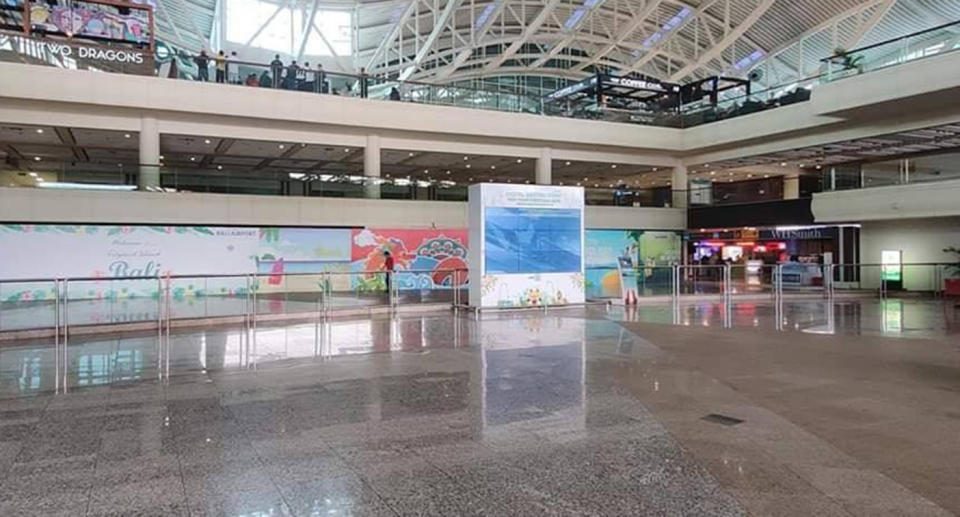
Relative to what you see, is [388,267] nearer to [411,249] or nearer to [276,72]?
[411,249]

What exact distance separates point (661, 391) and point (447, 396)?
→ 235cm

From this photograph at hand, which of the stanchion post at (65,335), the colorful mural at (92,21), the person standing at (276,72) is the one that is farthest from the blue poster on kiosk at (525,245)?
the colorful mural at (92,21)

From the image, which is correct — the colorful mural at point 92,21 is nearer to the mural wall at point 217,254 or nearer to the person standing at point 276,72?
the person standing at point 276,72

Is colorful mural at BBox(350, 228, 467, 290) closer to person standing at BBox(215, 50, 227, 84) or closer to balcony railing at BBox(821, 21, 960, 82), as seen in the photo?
person standing at BBox(215, 50, 227, 84)

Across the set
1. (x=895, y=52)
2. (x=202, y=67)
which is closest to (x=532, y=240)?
(x=895, y=52)

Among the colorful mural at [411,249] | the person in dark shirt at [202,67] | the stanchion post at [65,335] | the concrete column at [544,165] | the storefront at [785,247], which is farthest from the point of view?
the concrete column at [544,165]

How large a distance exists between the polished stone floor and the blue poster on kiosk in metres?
6.62

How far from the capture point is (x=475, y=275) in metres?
16.8

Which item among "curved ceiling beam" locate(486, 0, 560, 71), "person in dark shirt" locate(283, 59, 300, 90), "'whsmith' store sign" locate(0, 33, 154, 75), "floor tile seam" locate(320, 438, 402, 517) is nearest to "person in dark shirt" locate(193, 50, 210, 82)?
"'whsmith' store sign" locate(0, 33, 154, 75)

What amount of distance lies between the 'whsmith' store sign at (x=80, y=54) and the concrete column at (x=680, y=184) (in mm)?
25011

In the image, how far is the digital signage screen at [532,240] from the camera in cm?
1683

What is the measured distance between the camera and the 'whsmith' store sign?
70.2 feet

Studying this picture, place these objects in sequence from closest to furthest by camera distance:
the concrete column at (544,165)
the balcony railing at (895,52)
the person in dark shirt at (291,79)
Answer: the balcony railing at (895,52) < the person in dark shirt at (291,79) < the concrete column at (544,165)

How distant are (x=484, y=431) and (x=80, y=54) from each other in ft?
76.4
